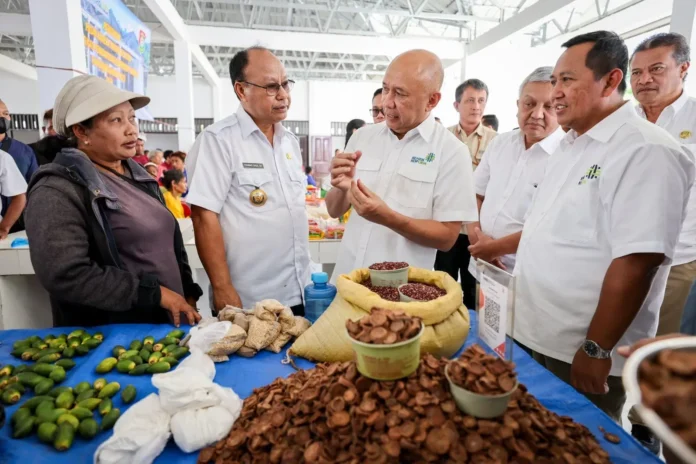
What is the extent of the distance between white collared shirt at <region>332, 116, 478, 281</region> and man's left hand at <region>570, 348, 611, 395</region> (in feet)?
2.33

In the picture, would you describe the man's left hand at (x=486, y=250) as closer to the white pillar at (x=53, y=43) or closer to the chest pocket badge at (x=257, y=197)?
the chest pocket badge at (x=257, y=197)

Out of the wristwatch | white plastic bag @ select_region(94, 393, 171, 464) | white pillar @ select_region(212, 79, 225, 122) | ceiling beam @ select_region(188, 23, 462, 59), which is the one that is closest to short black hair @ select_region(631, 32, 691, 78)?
the wristwatch

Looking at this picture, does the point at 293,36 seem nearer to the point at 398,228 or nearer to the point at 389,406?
the point at 398,228

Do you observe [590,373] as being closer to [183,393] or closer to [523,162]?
[183,393]

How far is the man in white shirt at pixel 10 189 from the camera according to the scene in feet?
11.0

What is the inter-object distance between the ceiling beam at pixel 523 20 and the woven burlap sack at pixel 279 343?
5.82 meters

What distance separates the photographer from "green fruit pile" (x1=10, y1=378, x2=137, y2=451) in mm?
933

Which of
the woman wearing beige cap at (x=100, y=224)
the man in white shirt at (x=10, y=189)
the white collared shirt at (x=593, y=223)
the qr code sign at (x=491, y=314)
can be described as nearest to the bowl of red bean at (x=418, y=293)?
the qr code sign at (x=491, y=314)

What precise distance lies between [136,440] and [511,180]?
87.7 inches

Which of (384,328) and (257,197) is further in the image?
(257,197)

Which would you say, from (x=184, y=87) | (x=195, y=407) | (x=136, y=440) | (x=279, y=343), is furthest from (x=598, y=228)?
(x=184, y=87)

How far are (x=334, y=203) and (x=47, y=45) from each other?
280 centimetres

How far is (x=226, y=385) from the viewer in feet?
3.83

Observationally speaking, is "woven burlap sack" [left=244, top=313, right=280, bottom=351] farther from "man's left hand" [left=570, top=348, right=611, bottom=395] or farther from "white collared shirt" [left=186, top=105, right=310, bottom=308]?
"man's left hand" [left=570, top=348, right=611, bottom=395]
